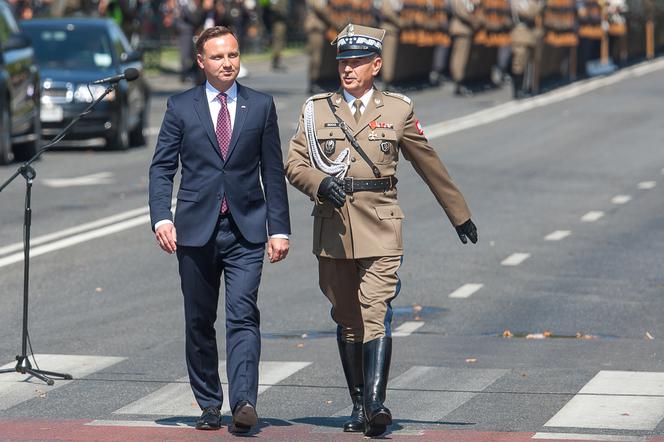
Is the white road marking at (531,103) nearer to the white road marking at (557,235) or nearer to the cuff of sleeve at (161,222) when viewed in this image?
the white road marking at (557,235)

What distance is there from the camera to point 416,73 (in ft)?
120

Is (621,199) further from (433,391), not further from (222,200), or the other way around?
(222,200)

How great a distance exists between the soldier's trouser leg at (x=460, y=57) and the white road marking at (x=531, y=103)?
1591 millimetres

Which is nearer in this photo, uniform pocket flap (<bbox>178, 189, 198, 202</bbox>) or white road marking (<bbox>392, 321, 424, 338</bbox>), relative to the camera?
uniform pocket flap (<bbox>178, 189, 198, 202</bbox>)

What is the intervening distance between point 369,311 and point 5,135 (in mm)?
14077

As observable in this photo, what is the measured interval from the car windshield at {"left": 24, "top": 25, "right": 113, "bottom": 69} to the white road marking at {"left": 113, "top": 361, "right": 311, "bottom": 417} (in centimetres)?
1429

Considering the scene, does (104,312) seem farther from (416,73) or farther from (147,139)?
(416,73)

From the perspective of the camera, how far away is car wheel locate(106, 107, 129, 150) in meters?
24.2

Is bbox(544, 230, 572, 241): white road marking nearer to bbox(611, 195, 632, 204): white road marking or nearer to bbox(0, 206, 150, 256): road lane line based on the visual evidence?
bbox(611, 195, 632, 204): white road marking

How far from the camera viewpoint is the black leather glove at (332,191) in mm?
8148

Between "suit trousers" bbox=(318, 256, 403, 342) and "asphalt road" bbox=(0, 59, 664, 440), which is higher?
"suit trousers" bbox=(318, 256, 403, 342)

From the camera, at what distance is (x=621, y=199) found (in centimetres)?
1920

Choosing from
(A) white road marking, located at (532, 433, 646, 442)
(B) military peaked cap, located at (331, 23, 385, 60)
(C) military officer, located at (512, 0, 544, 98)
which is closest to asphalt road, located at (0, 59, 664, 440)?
(A) white road marking, located at (532, 433, 646, 442)

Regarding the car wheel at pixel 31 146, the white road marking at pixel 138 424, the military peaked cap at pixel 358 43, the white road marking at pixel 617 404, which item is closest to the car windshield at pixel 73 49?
the car wheel at pixel 31 146
